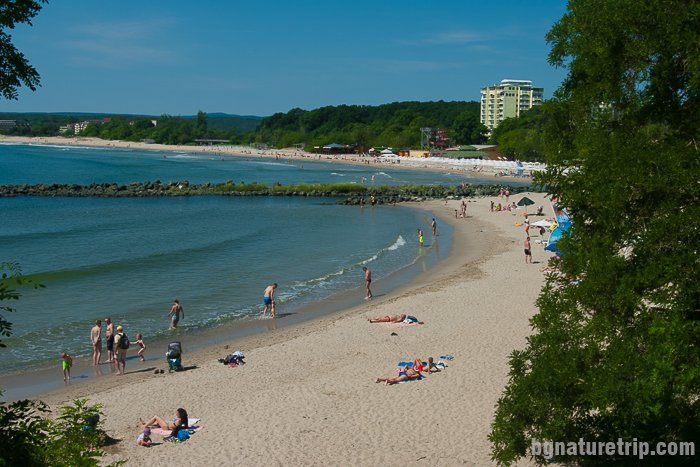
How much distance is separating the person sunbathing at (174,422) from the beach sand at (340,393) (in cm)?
30

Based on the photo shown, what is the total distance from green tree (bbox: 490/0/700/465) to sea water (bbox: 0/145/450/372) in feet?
45.8

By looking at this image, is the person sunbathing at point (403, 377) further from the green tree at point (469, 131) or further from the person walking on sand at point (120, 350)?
the green tree at point (469, 131)

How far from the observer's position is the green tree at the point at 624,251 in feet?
21.0

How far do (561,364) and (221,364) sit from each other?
10.8 meters

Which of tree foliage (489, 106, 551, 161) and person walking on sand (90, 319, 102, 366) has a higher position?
tree foliage (489, 106, 551, 161)

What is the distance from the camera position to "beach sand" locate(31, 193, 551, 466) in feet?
36.2

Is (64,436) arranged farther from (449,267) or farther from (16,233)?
(16,233)

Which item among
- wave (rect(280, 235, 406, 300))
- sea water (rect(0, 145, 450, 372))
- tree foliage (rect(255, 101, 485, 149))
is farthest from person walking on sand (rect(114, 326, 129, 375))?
tree foliage (rect(255, 101, 485, 149))

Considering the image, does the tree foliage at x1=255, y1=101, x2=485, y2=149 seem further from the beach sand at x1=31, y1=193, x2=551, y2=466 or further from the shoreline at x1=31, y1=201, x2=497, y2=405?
the beach sand at x1=31, y1=193, x2=551, y2=466

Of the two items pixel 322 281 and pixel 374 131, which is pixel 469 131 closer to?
pixel 374 131

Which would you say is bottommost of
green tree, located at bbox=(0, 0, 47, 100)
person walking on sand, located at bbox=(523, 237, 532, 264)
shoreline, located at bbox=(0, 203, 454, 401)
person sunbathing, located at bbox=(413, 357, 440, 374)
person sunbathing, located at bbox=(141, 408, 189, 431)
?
shoreline, located at bbox=(0, 203, 454, 401)

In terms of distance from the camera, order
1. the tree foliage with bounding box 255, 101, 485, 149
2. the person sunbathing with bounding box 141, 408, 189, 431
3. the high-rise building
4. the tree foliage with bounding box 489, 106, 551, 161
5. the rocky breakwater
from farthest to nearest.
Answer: the high-rise building < the tree foliage with bounding box 255, 101, 485, 149 < the tree foliage with bounding box 489, 106, 551, 161 < the rocky breakwater < the person sunbathing with bounding box 141, 408, 189, 431

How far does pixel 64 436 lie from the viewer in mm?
5656

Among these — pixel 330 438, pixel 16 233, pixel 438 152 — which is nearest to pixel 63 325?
pixel 330 438
